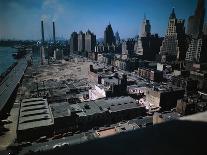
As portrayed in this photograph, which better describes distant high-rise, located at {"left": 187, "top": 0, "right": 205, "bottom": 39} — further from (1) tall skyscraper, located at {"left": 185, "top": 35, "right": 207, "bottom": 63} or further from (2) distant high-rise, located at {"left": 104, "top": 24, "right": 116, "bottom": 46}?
(2) distant high-rise, located at {"left": 104, "top": 24, "right": 116, "bottom": 46}

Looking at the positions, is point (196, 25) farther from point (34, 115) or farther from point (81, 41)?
point (34, 115)

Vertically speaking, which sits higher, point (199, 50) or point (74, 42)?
point (74, 42)

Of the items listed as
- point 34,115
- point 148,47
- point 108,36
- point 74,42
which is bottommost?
point 34,115

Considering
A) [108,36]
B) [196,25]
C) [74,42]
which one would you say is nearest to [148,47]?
[196,25]

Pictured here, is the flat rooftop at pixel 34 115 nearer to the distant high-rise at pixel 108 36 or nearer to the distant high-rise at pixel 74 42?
the distant high-rise at pixel 108 36

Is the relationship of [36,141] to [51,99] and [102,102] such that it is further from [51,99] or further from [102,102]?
[51,99]

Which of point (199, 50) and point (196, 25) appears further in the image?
point (196, 25)

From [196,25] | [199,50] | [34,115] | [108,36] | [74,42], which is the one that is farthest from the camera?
[74,42]

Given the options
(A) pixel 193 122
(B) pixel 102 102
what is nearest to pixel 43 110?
(B) pixel 102 102
